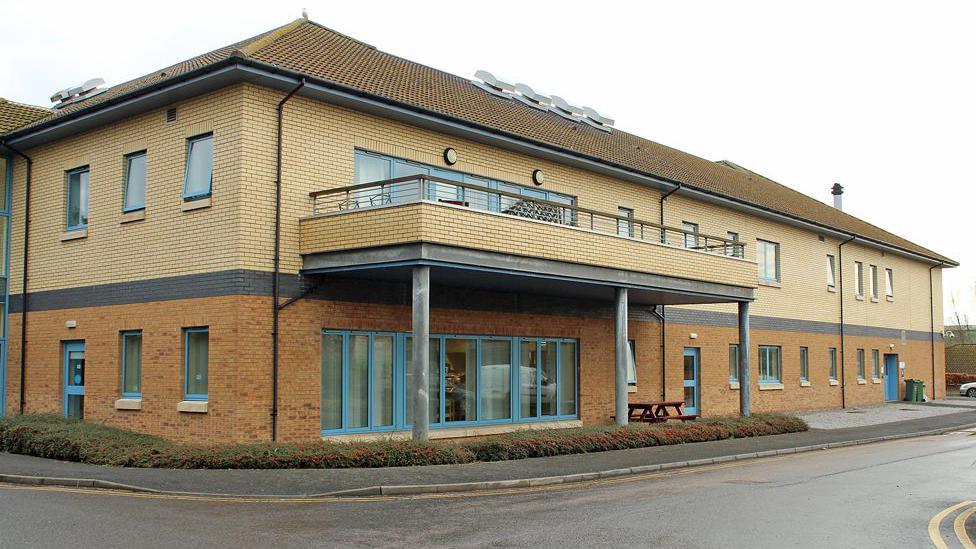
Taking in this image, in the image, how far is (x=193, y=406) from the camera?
53.5 ft

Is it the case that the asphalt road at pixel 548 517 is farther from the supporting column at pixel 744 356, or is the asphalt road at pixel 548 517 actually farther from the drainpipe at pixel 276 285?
the supporting column at pixel 744 356

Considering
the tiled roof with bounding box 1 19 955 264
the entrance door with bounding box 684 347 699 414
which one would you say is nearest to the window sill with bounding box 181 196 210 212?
the tiled roof with bounding box 1 19 955 264

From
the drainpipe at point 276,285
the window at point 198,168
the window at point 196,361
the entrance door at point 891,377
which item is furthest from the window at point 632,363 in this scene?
the entrance door at point 891,377

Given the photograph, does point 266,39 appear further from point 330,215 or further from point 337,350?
point 337,350

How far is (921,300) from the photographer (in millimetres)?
43906

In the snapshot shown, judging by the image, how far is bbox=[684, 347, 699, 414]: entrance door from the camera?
27.1 metres

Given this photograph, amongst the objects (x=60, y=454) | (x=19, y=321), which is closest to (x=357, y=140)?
(x=60, y=454)

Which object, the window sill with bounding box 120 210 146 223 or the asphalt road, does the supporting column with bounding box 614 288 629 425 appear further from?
the window sill with bounding box 120 210 146 223

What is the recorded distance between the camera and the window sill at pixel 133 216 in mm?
18031

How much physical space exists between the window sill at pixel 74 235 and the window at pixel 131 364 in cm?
250

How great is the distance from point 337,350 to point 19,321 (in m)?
8.18

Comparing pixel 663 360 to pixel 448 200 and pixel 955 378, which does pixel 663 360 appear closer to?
pixel 448 200

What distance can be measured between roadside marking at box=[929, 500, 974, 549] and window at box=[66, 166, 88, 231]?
16553mm

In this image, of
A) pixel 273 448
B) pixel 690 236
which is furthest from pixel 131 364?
pixel 690 236
